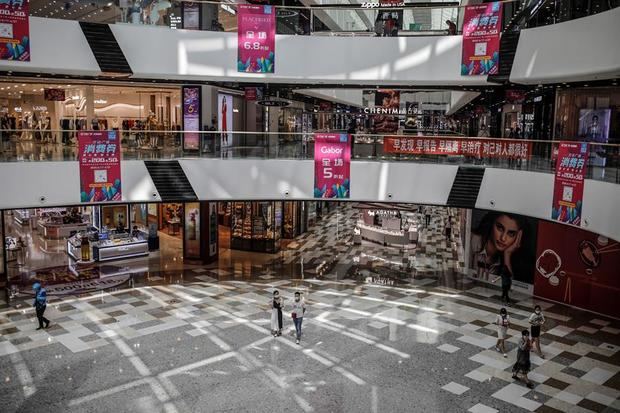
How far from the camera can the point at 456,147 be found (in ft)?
62.7

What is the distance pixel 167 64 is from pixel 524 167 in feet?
40.0

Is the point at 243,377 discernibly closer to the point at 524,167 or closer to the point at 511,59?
the point at 524,167

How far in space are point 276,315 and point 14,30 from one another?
36.4 feet

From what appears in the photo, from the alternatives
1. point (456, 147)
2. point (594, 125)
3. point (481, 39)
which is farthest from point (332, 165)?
point (594, 125)

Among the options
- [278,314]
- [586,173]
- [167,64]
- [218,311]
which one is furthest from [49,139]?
[586,173]

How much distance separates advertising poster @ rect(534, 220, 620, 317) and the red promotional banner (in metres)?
3.61

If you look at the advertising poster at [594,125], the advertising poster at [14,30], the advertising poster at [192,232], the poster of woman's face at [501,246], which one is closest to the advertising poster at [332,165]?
the poster of woman's face at [501,246]

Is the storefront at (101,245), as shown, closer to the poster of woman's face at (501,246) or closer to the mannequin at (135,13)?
the mannequin at (135,13)

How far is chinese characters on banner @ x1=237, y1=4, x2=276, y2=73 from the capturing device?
715 inches

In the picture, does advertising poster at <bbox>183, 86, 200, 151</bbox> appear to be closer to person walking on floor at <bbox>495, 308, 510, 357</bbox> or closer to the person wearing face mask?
person walking on floor at <bbox>495, 308, 510, 357</bbox>

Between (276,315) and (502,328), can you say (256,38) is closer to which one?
(276,315)

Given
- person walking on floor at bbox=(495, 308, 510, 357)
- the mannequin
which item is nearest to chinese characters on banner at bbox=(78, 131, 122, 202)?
the mannequin

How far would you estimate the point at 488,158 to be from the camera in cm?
1873

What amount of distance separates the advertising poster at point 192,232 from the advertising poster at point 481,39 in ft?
41.1
